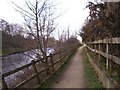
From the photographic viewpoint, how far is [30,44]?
15.4m

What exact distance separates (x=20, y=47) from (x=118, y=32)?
21.4 ft

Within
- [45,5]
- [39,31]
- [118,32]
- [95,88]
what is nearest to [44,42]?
[39,31]

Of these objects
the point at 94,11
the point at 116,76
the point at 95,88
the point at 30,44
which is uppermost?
the point at 94,11

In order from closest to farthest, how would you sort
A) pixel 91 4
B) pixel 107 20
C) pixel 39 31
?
1. pixel 107 20
2. pixel 39 31
3. pixel 91 4

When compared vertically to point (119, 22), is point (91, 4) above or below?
above

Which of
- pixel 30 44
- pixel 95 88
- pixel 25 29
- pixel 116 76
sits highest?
pixel 25 29

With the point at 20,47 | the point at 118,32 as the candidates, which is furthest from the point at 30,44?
the point at 118,32

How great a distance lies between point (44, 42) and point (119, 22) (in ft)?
18.4

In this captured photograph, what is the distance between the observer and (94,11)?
16453 millimetres

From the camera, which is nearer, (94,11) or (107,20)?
(107,20)

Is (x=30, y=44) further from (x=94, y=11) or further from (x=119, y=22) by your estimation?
(x=119, y=22)

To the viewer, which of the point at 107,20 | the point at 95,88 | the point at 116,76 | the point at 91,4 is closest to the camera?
the point at 116,76

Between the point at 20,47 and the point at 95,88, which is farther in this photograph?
the point at 20,47

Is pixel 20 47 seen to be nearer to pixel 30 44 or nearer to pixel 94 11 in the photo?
pixel 30 44
